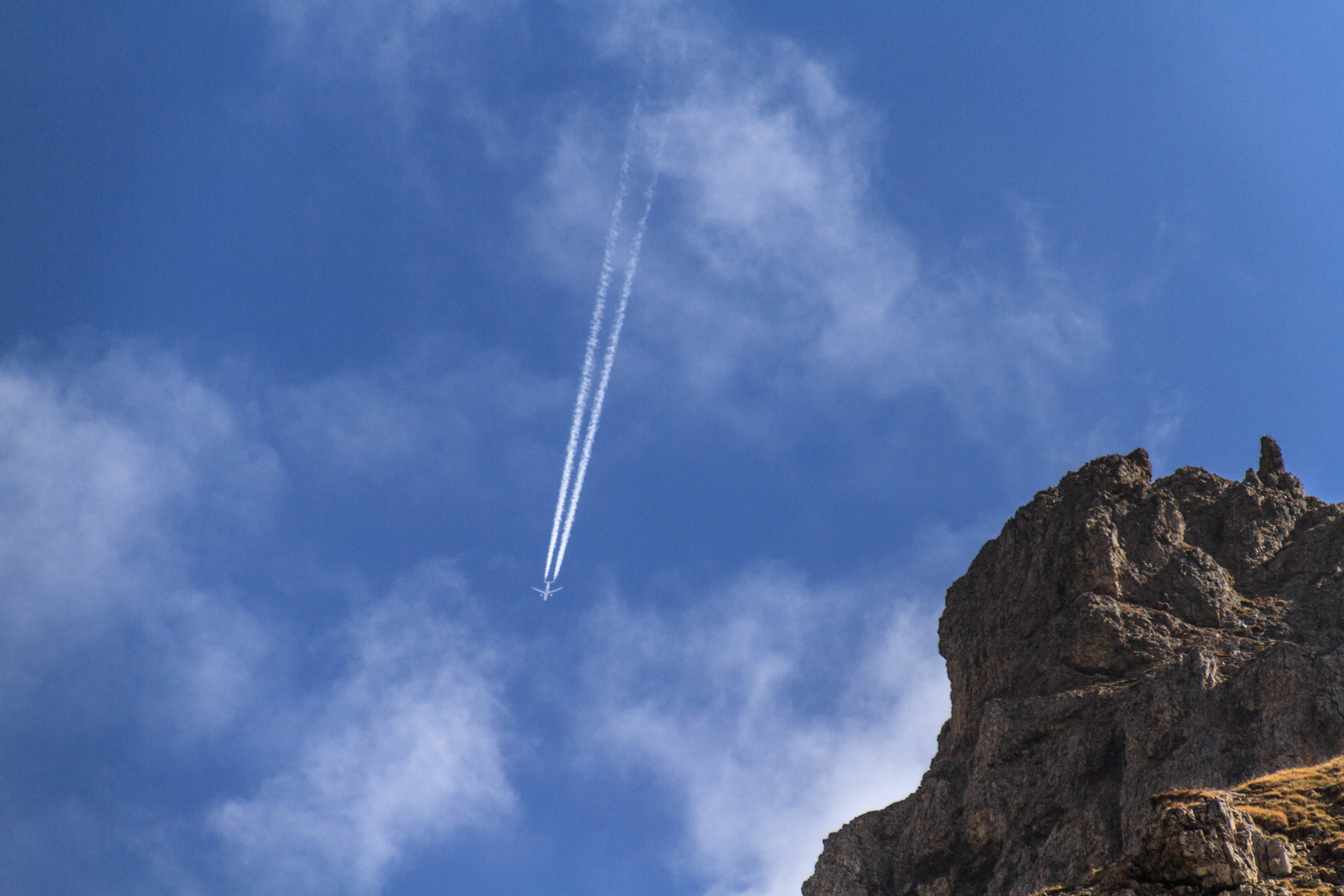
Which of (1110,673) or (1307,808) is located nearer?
(1307,808)

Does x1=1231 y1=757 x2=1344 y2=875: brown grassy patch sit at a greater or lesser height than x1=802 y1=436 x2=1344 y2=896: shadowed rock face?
lesser

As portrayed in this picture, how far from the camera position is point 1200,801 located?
48.2 meters

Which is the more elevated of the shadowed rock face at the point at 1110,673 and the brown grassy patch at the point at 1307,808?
the shadowed rock face at the point at 1110,673

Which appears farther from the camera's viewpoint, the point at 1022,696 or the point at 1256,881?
the point at 1022,696

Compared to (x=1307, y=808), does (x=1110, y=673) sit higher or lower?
higher

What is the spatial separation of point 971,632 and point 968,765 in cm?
1896

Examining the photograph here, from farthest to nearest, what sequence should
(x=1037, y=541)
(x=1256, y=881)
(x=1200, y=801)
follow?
(x=1037, y=541) < (x=1200, y=801) < (x=1256, y=881)

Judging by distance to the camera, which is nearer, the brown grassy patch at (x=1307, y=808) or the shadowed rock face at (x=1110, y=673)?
the brown grassy patch at (x=1307, y=808)

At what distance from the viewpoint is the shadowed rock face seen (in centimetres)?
8719

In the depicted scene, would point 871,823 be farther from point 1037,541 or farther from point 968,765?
point 1037,541

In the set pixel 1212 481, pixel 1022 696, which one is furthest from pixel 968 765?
pixel 1212 481

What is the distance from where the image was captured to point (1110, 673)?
101062 mm

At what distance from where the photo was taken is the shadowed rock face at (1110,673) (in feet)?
286

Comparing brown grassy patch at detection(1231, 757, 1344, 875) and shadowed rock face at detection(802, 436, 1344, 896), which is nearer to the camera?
brown grassy patch at detection(1231, 757, 1344, 875)
